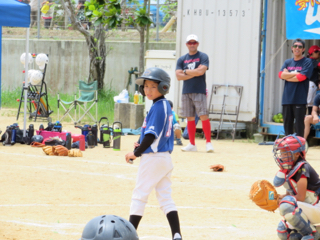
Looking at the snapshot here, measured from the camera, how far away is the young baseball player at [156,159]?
4.61 metres

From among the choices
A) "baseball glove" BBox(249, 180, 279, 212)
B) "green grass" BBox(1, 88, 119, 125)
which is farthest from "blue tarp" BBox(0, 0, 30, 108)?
"baseball glove" BBox(249, 180, 279, 212)

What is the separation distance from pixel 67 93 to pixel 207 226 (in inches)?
647

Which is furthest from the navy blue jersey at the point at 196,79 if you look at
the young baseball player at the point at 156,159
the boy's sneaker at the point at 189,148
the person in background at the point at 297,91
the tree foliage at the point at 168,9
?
the tree foliage at the point at 168,9

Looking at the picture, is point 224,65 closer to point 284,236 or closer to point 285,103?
point 285,103

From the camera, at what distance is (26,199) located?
251 inches

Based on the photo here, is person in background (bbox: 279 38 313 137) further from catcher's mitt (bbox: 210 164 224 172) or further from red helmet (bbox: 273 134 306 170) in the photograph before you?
red helmet (bbox: 273 134 306 170)

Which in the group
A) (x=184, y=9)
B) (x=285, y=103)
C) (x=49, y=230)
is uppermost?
(x=184, y=9)

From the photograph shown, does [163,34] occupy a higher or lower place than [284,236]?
higher

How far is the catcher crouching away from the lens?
4762 millimetres

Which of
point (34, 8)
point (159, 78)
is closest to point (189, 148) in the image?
point (159, 78)

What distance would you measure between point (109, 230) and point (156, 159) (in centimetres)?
183

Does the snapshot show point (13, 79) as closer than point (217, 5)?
No

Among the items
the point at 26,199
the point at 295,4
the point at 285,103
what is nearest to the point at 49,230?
the point at 26,199

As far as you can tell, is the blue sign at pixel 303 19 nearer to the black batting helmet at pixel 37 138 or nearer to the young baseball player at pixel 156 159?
the black batting helmet at pixel 37 138
